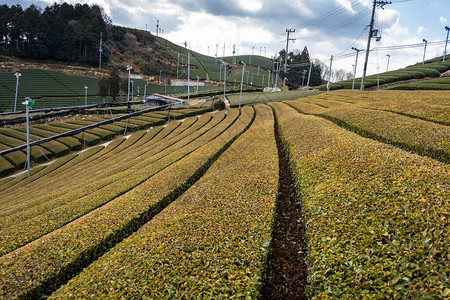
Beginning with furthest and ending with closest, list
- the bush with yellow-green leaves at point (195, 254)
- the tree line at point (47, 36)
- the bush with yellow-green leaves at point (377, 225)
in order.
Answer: the tree line at point (47, 36) < the bush with yellow-green leaves at point (195, 254) < the bush with yellow-green leaves at point (377, 225)

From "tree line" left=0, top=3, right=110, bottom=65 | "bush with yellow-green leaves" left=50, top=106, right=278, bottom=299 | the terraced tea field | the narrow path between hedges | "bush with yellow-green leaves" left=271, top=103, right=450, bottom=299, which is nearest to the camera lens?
"bush with yellow-green leaves" left=271, top=103, right=450, bottom=299

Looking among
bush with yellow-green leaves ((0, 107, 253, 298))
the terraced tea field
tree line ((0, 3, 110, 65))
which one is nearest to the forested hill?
tree line ((0, 3, 110, 65))

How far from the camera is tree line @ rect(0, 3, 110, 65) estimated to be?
282ft

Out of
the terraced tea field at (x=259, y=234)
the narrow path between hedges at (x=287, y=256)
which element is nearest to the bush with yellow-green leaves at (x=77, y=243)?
the terraced tea field at (x=259, y=234)

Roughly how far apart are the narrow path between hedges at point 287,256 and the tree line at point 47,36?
10867cm

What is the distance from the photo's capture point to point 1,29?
278 feet

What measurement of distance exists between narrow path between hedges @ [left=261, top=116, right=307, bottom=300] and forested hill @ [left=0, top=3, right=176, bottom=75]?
10870 centimetres

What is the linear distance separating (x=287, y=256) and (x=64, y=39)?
4507 inches

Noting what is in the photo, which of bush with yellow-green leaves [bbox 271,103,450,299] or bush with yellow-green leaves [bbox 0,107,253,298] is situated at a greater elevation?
bush with yellow-green leaves [bbox 271,103,450,299]

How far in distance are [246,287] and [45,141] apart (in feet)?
125

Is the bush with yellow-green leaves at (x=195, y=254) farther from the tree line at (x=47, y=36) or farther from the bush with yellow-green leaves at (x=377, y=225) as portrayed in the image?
the tree line at (x=47, y=36)

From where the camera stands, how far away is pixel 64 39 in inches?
3656

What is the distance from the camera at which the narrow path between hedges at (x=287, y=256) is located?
20.2ft

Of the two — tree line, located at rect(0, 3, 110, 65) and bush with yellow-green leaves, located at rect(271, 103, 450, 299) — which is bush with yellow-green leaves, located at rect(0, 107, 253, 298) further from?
tree line, located at rect(0, 3, 110, 65)
